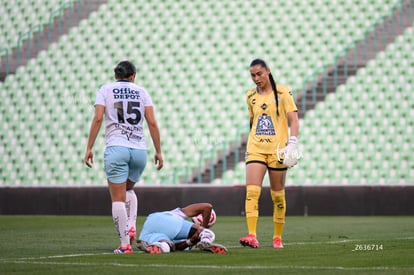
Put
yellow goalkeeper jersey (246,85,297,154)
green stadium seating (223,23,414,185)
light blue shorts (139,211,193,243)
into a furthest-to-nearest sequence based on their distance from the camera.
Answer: green stadium seating (223,23,414,185), yellow goalkeeper jersey (246,85,297,154), light blue shorts (139,211,193,243)

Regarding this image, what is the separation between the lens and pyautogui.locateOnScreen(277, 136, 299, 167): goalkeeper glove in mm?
10055

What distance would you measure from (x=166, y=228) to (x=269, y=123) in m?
1.69

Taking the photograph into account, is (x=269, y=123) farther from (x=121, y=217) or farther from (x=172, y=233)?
(x=121, y=217)

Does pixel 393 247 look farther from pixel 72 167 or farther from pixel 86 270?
pixel 72 167

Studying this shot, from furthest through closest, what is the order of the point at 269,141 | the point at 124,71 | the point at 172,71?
the point at 172,71 < the point at 269,141 < the point at 124,71

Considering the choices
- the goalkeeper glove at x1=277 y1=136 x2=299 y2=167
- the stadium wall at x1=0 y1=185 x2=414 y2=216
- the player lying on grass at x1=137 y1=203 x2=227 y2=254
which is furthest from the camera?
the stadium wall at x1=0 y1=185 x2=414 y2=216

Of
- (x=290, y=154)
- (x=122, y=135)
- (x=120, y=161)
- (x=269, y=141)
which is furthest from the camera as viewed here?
(x=269, y=141)

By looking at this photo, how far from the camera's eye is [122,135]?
966 cm

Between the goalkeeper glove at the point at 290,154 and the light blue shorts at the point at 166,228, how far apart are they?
4.05ft

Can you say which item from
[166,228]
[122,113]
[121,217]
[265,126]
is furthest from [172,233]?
[265,126]

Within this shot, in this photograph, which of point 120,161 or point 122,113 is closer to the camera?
point 120,161

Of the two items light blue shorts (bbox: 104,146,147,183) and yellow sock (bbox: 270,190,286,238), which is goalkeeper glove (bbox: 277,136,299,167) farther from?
light blue shorts (bbox: 104,146,147,183)

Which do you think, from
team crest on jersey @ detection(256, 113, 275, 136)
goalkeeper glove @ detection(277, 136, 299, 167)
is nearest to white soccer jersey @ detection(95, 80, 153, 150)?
team crest on jersey @ detection(256, 113, 275, 136)

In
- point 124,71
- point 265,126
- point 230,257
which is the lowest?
point 230,257
